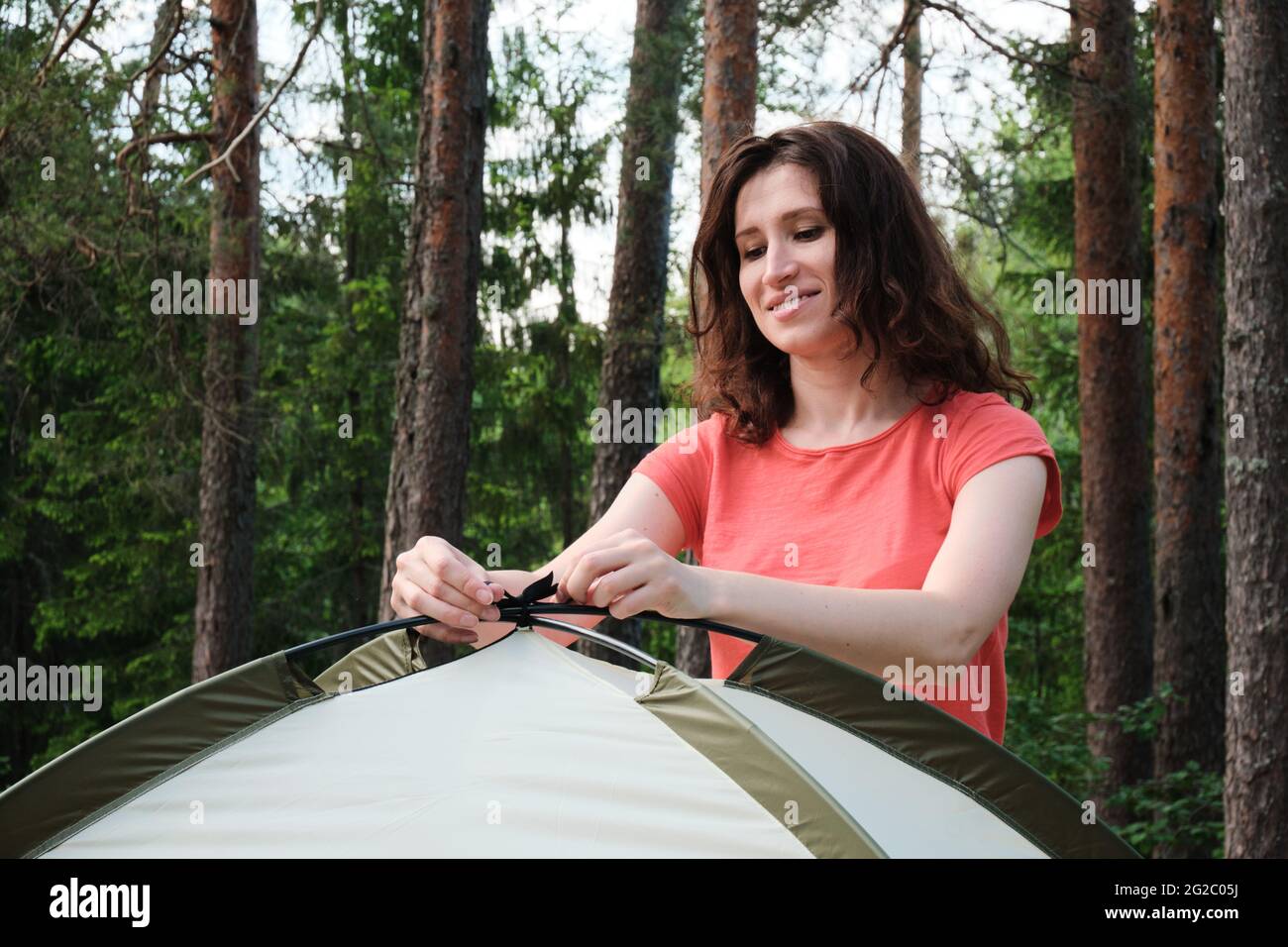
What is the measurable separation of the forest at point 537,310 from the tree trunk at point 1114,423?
0.02 metres

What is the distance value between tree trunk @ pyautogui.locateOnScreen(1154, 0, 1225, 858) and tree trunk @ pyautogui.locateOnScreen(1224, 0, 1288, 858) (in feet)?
9.97

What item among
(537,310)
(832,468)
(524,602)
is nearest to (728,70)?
(832,468)

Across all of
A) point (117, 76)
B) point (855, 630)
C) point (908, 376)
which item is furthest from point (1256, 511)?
point (117, 76)

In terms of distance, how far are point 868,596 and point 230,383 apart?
30.0ft

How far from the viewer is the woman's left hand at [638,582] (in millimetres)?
1631

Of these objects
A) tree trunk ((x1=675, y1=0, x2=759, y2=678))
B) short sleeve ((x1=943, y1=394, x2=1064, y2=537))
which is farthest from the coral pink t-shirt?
tree trunk ((x1=675, y1=0, x2=759, y2=678))

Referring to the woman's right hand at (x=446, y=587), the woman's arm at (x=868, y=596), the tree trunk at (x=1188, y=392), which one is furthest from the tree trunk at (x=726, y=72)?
the woman's right hand at (x=446, y=587)

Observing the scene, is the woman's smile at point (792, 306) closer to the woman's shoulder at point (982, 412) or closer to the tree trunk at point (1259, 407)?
the woman's shoulder at point (982, 412)

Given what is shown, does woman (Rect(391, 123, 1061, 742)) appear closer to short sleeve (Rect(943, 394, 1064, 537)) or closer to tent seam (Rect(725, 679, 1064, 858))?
short sleeve (Rect(943, 394, 1064, 537))

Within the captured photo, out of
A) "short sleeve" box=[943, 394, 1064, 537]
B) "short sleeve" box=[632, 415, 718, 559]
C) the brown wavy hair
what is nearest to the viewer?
"short sleeve" box=[943, 394, 1064, 537]

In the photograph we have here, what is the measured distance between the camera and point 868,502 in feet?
6.72

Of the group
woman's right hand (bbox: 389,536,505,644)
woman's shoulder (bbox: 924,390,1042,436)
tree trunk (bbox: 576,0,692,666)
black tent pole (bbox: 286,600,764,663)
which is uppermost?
tree trunk (bbox: 576,0,692,666)

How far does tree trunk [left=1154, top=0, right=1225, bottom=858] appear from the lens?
24.3 ft
